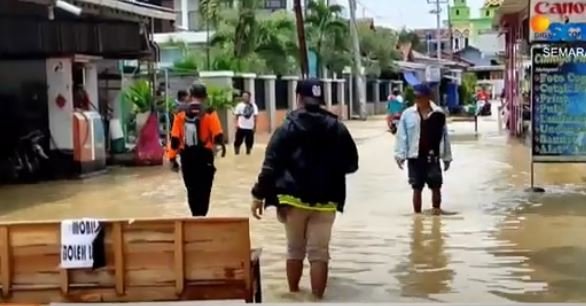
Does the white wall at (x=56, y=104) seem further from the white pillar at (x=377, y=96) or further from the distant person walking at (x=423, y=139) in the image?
the white pillar at (x=377, y=96)

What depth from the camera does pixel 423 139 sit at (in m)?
12.6

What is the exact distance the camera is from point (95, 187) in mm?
18047

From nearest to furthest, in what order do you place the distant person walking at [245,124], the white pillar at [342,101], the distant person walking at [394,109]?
the distant person walking at [245,124], the distant person walking at [394,109], the white pillar at [342,101]

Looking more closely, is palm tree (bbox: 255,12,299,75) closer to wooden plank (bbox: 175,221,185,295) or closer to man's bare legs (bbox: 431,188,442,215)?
man's bare legs (bbox: 431,188,442,215)

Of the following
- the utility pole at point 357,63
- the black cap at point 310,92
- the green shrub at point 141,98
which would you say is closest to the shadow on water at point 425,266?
the black cap at point 310,92

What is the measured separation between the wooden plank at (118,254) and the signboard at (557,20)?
8614 mm

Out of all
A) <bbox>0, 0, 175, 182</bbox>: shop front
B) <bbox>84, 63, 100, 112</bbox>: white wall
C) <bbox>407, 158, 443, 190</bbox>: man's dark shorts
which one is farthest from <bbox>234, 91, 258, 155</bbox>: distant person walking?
<bbox>407, 158, 443, 190</bbox>: man's dark shorts

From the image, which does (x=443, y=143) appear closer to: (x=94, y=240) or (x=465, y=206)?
(x=465, y=206)

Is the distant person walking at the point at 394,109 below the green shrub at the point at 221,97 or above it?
below

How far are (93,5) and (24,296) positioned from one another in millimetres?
12145

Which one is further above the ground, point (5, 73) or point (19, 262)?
point (5, 73)

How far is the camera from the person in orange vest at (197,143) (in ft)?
35.1

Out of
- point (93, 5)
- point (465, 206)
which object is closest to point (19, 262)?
point (465, 206)

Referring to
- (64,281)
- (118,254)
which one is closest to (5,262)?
(64,281)
